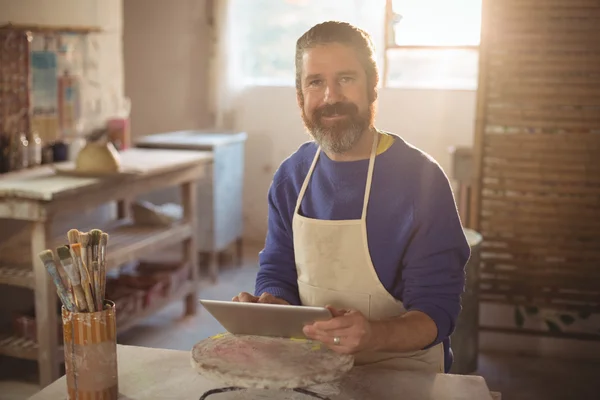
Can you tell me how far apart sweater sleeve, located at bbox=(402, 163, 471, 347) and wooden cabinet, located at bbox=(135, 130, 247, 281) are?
3281 millimetres

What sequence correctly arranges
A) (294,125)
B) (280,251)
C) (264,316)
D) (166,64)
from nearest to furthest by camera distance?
(264,316) < (280,251) < (294,125) < (166,64)

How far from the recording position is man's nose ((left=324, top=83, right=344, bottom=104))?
172 cm

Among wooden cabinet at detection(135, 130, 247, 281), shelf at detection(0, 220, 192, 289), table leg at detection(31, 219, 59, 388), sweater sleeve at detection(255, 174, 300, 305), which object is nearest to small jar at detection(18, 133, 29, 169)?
shelf at detection(0, 220, 192, 289)

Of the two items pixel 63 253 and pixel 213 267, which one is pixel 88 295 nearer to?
pixel 63 253

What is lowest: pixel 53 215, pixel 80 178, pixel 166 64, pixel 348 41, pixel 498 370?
pixel 498 370

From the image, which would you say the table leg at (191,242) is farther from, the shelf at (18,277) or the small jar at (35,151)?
the shelf at (18,277)

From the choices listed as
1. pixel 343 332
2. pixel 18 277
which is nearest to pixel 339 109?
pixel 343 332

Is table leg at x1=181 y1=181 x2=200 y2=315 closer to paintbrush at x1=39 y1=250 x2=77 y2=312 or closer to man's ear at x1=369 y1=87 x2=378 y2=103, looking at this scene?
man's ear at x1=369 y1=87 x2=378 y2=103

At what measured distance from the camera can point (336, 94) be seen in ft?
5.64

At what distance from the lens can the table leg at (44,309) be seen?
297cm

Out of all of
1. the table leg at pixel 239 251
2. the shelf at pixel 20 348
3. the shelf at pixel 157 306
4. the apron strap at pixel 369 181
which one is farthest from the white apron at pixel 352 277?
the table leg at pixel 239 251

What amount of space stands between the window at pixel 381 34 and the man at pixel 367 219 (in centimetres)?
400

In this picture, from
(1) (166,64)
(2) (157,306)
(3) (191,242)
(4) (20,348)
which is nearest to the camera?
(4) (20,348)

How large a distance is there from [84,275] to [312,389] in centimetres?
50
